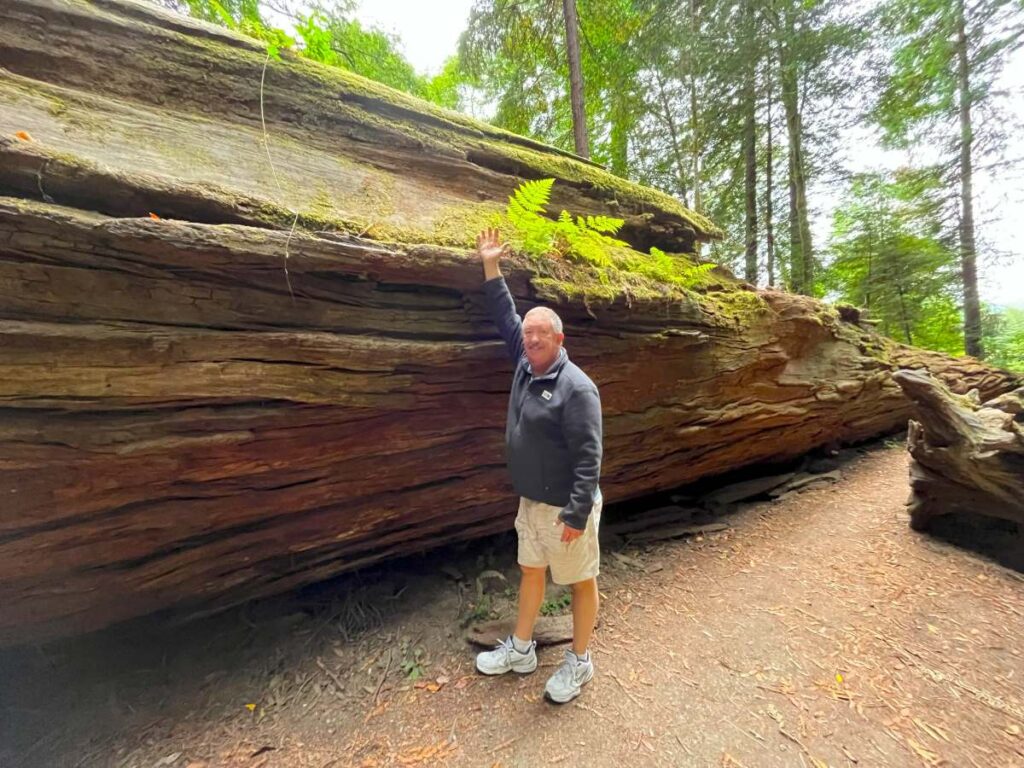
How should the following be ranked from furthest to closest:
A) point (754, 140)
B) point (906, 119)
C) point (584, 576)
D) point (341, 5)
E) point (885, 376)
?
point (754, 140) < point (906, 119) < point (341, 5) < point (885, 376) < point (584, 576)

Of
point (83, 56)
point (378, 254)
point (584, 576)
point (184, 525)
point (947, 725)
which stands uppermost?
point (83, 56)

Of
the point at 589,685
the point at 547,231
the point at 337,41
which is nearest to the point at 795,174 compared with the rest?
the point at 337,41

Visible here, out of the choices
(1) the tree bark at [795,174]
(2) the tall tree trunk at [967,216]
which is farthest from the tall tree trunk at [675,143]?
(2) the tall tree trunk at [967,216]

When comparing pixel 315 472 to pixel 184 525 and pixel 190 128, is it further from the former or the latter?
pixel 190 128

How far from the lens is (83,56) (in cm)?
289

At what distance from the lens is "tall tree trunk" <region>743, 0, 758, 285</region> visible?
37.8ft

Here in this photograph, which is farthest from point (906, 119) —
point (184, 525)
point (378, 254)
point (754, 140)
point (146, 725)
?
point (146, 725)

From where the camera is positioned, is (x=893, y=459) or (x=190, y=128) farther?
(x=893, y=459)

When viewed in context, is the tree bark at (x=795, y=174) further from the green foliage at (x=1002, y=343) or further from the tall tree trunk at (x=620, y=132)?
the tall tree trunk at (x=620, y=132)

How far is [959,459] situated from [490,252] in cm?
558

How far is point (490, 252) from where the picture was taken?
3.19 metres

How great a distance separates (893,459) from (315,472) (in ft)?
29.6

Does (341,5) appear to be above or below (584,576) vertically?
above

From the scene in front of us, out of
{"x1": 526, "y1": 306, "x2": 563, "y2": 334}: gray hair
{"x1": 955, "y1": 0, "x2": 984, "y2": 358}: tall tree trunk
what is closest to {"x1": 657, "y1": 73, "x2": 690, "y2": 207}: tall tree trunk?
{"x1": 955, "y1": 0, "x2": 984, "y2": 358}: tall tree trunk
